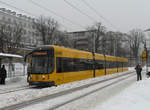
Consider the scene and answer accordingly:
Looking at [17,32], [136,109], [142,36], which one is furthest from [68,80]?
[142,36]

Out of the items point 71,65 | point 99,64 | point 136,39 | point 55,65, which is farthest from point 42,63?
point 136,39

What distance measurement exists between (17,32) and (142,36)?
A: 1792 inches

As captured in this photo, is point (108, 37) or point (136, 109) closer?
point (136, 109)

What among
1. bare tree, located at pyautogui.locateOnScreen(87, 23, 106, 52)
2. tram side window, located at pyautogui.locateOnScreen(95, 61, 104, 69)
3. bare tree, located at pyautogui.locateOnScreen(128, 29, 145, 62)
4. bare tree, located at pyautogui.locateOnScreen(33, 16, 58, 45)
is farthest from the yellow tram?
bare tree, located at pyautogui.locateOnScreen(128, 29, 145, 62)

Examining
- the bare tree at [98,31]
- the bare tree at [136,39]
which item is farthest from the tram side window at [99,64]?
the bare tree at [136,39]

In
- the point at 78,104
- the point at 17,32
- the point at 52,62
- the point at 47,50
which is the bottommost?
the point at 78,104

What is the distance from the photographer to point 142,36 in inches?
2721

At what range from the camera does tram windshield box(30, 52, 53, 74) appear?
44.4 feet

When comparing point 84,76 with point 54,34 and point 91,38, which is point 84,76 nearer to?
point 54,34

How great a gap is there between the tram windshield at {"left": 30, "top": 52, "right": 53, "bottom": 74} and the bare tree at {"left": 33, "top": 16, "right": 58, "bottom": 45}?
28313mm

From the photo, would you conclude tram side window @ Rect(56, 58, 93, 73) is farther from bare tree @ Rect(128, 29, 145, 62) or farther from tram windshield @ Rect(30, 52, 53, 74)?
bare tree @ Rect(128, 29, 145, 62)

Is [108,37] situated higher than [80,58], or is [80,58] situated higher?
[108,37]

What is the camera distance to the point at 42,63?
538 inches

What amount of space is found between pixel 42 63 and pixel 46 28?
30.1 metres
